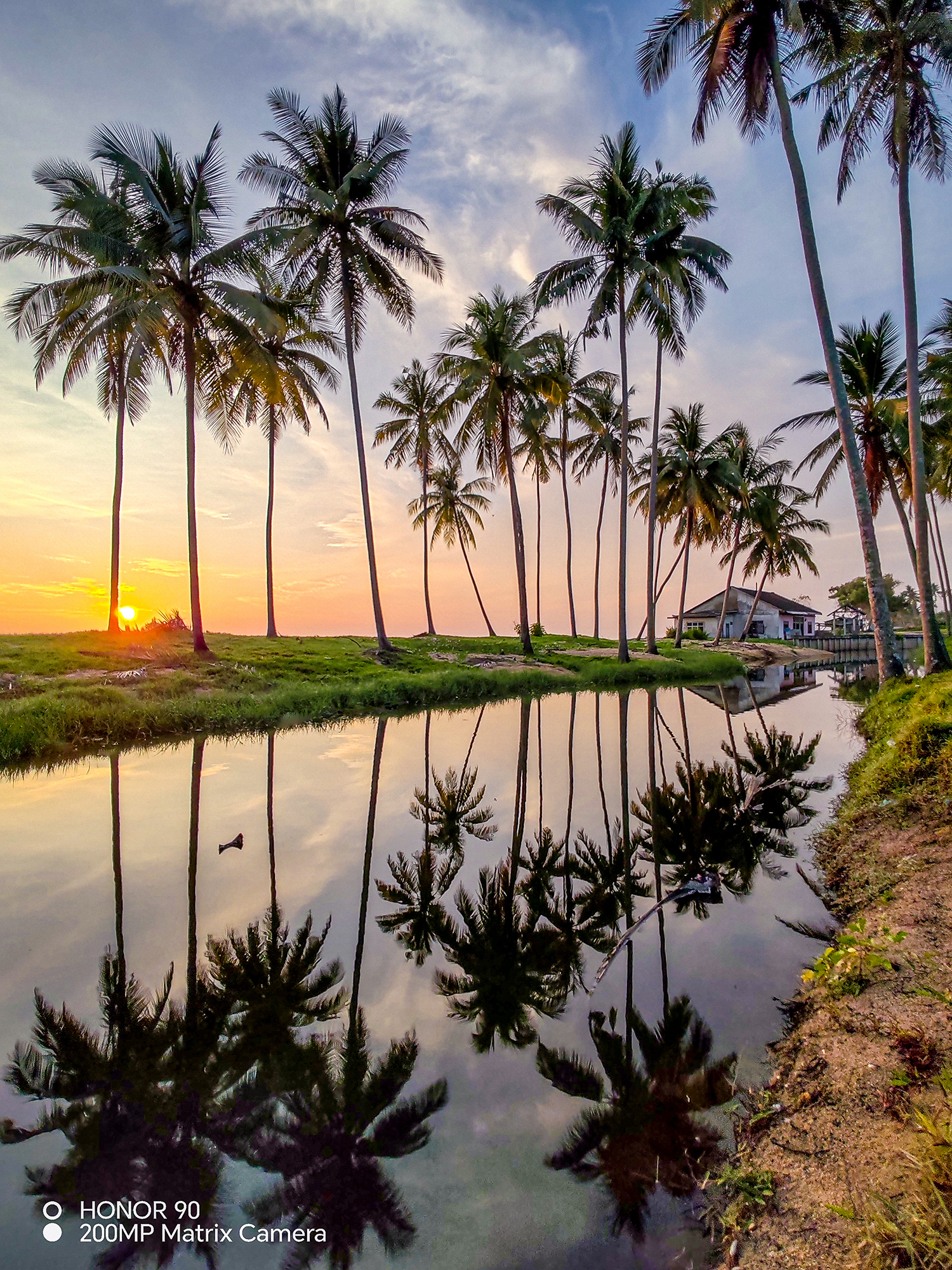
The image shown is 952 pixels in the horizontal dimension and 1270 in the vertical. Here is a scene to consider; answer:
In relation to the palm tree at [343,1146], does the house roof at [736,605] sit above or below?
above

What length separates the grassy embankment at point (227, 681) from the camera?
11.4m

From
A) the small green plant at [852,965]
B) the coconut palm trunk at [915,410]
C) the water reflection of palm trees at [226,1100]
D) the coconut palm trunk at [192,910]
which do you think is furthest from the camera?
the coconut palm trunk at [915,410]

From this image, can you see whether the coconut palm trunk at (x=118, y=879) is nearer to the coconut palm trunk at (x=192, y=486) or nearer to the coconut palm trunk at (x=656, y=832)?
the coconut palm trunk at (x=656, y=832)

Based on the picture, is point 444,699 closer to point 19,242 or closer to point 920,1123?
point 920,1123

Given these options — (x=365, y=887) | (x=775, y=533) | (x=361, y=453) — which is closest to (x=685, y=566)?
(x=775, y=533)

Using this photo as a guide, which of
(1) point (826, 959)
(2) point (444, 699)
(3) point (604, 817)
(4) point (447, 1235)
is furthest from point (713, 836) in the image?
(2) point (444, 699)

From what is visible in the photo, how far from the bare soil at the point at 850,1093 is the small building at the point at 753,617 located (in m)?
54.9

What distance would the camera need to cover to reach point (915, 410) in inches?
521

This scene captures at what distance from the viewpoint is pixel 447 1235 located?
2.16 meters

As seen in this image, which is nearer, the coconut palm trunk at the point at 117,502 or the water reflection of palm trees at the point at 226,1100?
the water reflection of palm trees at the point at 226,1100

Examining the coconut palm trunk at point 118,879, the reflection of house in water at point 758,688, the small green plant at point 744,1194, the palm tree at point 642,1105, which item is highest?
the reflection of house in water at point 758,688

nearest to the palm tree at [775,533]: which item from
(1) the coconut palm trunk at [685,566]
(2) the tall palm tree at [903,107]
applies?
(1) the coconut palm trunk at [685,566]

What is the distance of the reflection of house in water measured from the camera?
62.5 feet

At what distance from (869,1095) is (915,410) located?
606 inches
